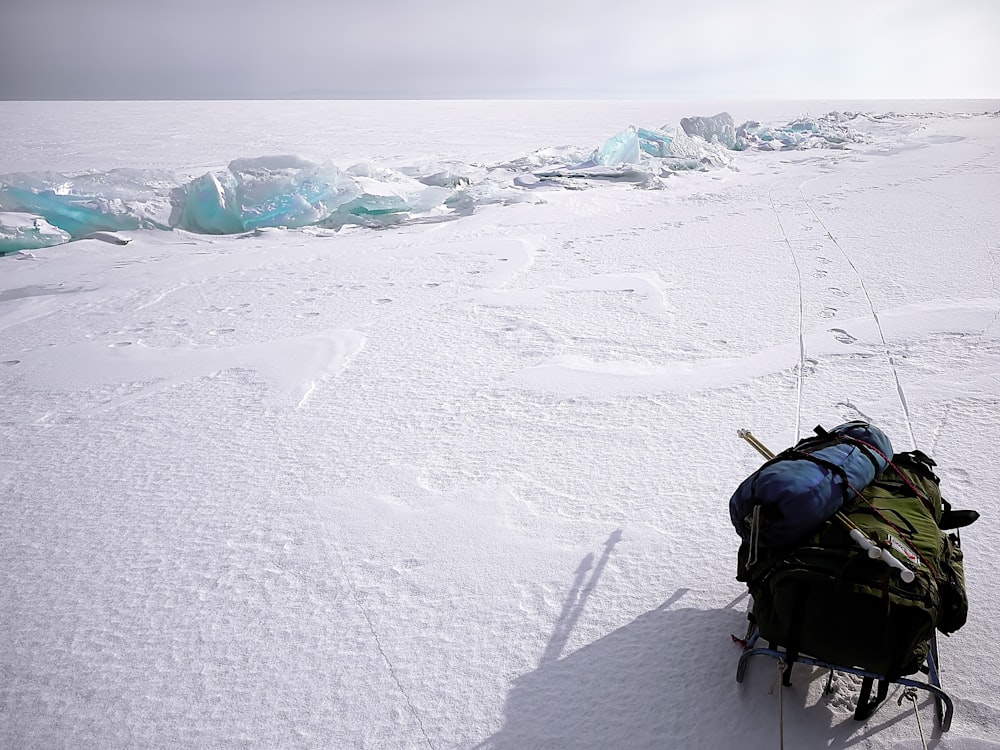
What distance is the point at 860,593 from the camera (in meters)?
1.21

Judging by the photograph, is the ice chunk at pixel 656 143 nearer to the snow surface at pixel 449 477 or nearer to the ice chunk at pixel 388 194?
the ice chunk at pixel 388 194

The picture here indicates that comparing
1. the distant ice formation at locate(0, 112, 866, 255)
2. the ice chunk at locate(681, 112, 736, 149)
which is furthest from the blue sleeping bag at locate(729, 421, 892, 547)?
the ice chunk at locate(681, 112, 736, 149)

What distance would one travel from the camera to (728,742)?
135 cm

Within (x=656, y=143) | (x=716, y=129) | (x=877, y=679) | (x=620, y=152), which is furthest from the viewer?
(x=716, y=129)

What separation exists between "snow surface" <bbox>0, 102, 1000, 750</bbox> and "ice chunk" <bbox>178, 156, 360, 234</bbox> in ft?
4.18

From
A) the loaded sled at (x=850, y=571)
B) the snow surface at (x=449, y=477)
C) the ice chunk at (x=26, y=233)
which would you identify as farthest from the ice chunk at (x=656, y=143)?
the loaded sled at (x=850, y=571)

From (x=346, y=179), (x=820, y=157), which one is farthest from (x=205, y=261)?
(x=820, y=157)

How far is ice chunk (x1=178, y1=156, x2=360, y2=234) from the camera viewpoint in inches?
254

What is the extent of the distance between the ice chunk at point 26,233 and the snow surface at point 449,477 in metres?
0.34

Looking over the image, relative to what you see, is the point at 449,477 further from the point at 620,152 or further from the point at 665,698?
the point at 620,152

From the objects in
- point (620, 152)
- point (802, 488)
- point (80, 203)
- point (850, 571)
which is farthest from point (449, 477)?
point (620, 152)

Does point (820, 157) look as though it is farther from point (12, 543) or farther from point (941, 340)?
point (12, 543)

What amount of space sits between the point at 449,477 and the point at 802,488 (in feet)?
4.09

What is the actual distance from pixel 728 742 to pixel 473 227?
5500 mm
